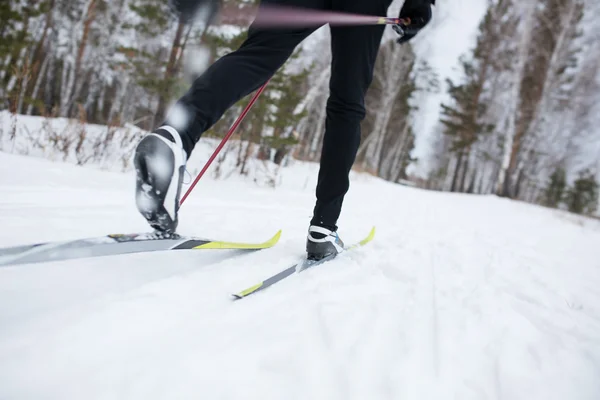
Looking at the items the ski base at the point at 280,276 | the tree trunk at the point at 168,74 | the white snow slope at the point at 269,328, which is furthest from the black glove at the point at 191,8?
the tree trunk at the point at 168,74

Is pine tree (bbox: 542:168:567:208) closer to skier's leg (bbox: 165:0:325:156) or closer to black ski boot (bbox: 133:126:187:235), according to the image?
skier's leg (bbox: 165:0:325:156)

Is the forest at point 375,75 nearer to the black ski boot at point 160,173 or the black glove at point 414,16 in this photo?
the black ski boot at point 160,173

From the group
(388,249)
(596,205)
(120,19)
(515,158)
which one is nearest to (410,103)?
(515,158)

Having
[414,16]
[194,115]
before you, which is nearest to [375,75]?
[414,16]

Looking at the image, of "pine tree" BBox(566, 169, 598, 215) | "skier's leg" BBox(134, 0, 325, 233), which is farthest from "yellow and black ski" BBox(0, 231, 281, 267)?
"pine tree" BBox(566, 169, 598, 215)

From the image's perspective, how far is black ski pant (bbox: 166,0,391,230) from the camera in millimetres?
989

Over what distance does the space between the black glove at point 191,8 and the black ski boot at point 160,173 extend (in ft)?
1.78

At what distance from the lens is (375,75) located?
15891 mm

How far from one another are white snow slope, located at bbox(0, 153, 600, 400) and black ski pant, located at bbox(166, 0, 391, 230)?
1.21 ft

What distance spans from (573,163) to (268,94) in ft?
71.6

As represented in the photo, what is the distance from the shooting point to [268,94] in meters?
5.72

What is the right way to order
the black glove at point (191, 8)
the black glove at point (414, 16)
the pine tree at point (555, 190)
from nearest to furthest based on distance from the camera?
the black glove at point (191, 8), the black glove at point (414, 16), the pine tree at point (555, 190)

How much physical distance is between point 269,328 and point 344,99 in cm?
92

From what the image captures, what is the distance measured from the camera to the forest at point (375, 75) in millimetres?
6402
